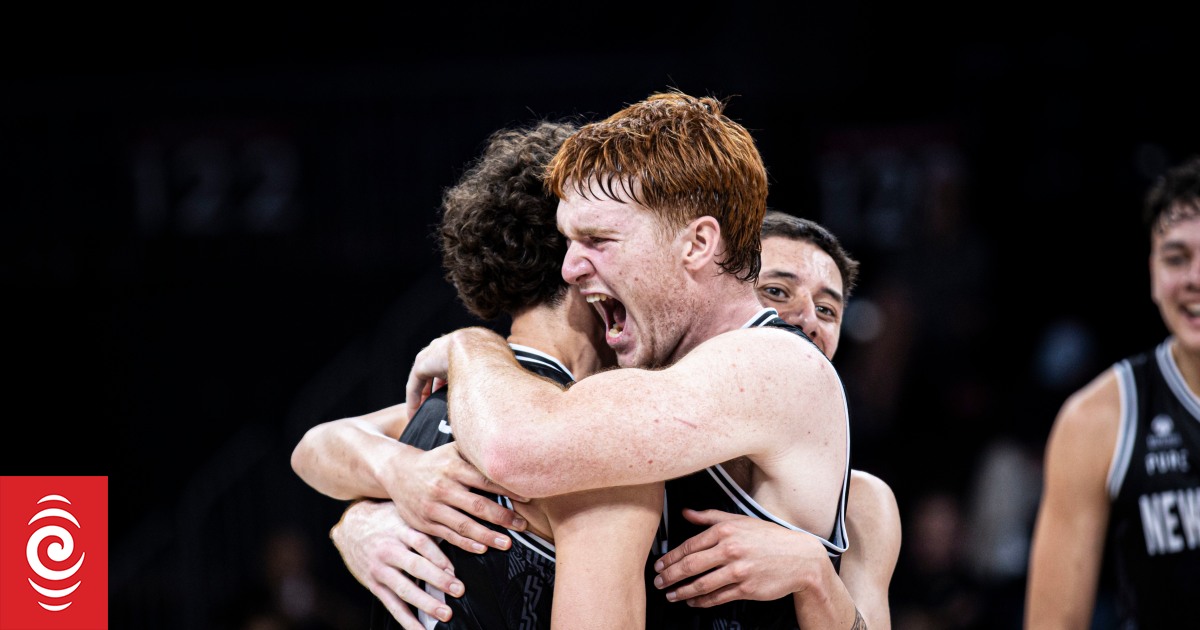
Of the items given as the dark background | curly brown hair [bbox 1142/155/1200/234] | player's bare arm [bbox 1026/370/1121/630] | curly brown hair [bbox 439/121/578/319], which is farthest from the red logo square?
the dark background

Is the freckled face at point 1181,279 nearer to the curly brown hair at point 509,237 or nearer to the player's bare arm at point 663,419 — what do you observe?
the player's bare arm at point 663,419

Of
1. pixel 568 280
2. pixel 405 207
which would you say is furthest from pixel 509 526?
pixel 405 207

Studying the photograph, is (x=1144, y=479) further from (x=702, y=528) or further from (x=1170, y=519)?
(x=702, y=528)

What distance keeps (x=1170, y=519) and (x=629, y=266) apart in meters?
2.61

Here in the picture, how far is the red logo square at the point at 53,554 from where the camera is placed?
12.8 feet

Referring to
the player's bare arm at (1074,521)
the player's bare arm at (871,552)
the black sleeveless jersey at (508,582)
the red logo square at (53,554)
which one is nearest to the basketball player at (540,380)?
the black sleeveless jersey at (508,582)

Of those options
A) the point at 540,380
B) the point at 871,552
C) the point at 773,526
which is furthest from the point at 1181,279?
the point at 540,380

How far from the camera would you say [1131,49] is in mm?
9047

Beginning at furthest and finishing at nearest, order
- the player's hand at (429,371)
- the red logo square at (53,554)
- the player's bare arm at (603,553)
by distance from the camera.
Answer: the red logo square at (53,554) → the player's hand at (429,371) → the player's bare arm at (603,553)

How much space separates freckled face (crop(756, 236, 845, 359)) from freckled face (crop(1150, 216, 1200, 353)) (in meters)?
1.55

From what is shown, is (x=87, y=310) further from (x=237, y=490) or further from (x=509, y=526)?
(x=509, y=526)

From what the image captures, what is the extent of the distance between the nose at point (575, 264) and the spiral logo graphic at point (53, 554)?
2.30 m

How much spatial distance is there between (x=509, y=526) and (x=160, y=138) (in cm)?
793

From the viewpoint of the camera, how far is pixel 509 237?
8.93ft
